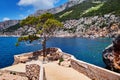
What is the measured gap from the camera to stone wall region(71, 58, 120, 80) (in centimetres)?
2122

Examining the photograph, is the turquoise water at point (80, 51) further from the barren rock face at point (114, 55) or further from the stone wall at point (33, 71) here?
the stone wall at point (33, 71)

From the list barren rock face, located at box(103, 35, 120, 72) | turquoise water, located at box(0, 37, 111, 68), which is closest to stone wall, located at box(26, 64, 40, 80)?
barren rock face, located at box(103, 35, 120, 72)

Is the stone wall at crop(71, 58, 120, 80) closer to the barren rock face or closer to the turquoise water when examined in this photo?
the barren rock face

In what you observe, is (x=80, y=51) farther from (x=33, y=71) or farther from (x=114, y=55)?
(x=33, y=71)

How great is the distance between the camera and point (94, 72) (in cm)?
2461

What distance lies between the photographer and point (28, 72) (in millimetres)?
28625

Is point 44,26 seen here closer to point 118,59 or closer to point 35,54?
point 35,54

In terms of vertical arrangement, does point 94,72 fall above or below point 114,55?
below

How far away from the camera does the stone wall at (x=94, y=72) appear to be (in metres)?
21.2

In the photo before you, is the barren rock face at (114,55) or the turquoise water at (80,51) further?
the turquoise water at (80,51)

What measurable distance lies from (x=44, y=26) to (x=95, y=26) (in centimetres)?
15310

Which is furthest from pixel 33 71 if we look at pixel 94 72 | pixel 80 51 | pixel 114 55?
pixel 80 51

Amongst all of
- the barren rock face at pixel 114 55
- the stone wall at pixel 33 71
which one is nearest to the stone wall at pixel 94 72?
the stone wall at pixel 33 71

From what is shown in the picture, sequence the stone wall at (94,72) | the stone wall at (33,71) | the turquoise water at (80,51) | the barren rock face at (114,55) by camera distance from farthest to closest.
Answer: the turquoise water at (80,51), the barren rock face at (114,55), the stone wall at (33,71), the stone wall at (94,72)
